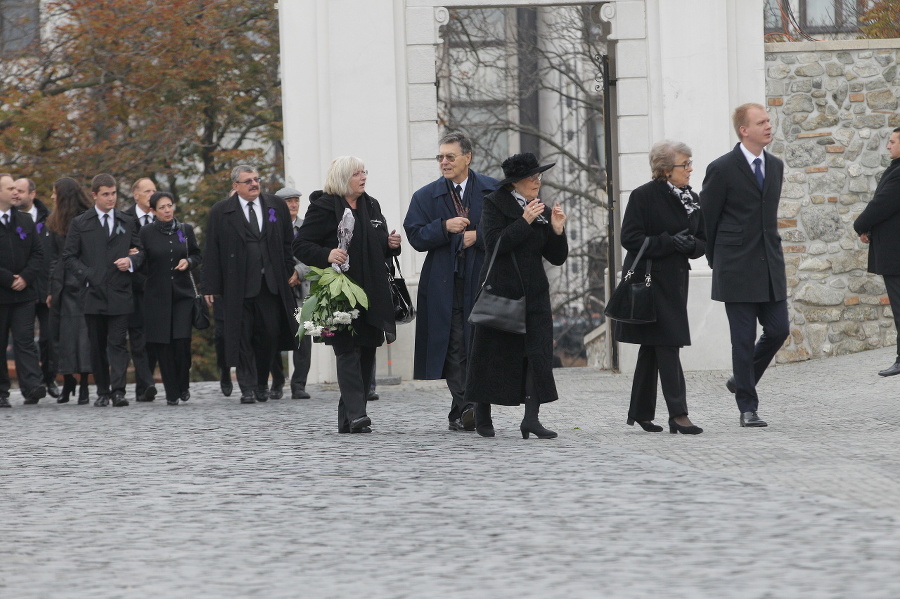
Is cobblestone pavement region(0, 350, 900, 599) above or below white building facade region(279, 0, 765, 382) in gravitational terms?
below

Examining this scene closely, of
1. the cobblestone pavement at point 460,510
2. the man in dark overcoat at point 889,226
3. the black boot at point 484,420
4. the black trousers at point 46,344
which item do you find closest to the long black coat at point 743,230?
the cobblestone pavement at point 460,510

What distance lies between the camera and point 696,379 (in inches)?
534

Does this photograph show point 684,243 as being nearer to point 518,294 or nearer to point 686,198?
point 686,198

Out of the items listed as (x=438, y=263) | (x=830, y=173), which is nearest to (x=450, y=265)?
(x=438, y=263)

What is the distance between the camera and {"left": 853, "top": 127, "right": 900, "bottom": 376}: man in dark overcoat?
446 inches

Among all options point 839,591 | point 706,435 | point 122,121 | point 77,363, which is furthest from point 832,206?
point 122,121

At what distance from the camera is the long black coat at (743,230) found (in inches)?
354

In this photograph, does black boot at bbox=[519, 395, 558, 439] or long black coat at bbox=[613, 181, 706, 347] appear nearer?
black boot at bbox=[519, 395, 558, 439]

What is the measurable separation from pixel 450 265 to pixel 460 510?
3530mm

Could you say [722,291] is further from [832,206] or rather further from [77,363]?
[77,363]

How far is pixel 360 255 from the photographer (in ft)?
31.2

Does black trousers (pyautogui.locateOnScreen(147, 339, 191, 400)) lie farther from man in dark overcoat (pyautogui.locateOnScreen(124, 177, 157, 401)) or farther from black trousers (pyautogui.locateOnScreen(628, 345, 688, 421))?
black trousers (pyautogui.locateOnScreen(628, 345, 688, 421))

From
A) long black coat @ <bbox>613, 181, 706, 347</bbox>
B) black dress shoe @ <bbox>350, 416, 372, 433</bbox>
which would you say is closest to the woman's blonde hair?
black dress shoe @ <bbox>350, 416, 372, 433</bbox>

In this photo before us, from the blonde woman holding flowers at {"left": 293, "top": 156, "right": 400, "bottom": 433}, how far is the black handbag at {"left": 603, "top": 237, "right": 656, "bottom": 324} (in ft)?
4.96
